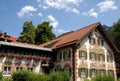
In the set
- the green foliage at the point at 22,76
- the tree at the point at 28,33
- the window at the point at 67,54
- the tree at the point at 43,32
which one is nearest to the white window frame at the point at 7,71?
the green foliage at the point at 22,76

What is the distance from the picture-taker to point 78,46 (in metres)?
37.5

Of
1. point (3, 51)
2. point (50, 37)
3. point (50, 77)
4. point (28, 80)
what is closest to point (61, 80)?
point (50, 77)

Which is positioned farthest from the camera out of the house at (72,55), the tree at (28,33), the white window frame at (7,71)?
the tree at (28,33)

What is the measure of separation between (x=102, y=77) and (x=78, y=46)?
6.67 metres

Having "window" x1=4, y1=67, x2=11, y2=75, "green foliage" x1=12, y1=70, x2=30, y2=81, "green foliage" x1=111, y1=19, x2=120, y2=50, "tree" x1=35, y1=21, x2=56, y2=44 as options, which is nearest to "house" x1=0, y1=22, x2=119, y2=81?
"window" x1=4, y1=67, x2=11, y2=75

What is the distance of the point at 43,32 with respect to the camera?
60781mm

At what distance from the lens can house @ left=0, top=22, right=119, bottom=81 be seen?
3588cm

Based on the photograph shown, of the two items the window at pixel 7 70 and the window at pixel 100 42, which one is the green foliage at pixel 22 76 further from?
the window at pixel 100 42

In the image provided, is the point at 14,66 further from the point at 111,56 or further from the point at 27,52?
the point at 111,56

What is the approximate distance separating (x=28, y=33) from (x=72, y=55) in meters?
26.2

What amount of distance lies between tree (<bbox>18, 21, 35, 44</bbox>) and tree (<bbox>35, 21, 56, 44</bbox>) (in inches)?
56.1

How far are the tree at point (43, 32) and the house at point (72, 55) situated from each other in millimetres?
18021

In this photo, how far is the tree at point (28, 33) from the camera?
A: 59688 mm

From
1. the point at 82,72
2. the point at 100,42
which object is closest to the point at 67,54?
the point at 82,72
